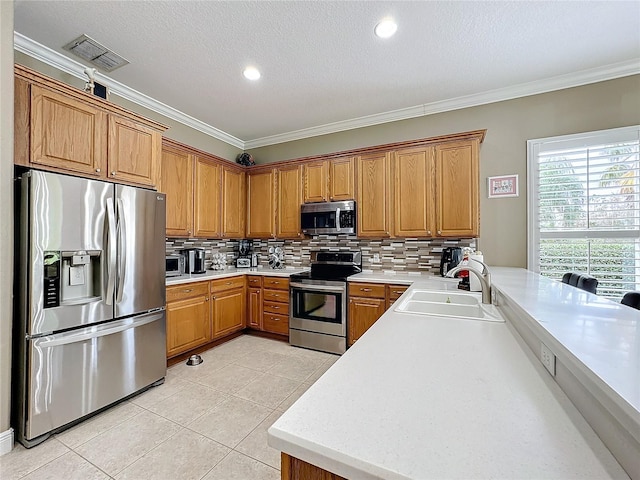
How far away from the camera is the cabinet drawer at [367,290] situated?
306 centimetres

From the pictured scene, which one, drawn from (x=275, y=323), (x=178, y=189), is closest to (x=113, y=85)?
(x=178, y=189)

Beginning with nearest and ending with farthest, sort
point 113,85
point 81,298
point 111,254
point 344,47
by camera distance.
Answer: point 81,298, point 111,254, point 344,47, point 113,85

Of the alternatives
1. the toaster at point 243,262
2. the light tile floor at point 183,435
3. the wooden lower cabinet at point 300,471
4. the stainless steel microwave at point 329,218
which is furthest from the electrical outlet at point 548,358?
the toaster at point 243,262

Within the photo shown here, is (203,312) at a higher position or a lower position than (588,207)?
lower

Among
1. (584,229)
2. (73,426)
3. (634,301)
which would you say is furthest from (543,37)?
(73,426)

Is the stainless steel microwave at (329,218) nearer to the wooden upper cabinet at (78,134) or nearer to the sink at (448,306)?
the sink at (448,306)

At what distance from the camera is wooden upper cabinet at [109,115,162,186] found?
7.52ft

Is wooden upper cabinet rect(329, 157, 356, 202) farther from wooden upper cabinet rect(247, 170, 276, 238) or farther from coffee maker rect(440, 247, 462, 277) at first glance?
coffee maker rect(440, 247, 462, 277)

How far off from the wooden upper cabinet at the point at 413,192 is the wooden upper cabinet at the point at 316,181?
0.86 metres

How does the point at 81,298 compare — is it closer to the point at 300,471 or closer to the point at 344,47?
the point at 300,471

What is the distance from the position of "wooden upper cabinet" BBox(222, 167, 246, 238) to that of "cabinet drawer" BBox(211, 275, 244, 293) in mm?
643

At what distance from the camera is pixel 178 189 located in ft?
10.8

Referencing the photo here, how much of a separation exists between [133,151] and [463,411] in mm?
2821

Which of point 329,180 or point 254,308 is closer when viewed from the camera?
point 329,180
